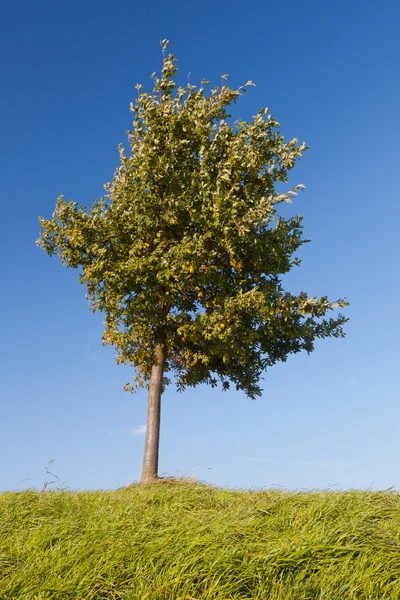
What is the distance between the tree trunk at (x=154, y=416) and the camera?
20.5 meters

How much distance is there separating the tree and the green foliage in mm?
47

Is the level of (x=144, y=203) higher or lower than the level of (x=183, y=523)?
higher

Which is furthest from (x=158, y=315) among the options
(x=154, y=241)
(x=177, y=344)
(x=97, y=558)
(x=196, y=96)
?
(x=97, y=558)

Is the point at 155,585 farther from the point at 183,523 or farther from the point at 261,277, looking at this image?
the point at 261,277

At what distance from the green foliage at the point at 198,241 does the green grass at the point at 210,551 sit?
7.72 meters

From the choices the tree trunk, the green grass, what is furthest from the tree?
the green grass

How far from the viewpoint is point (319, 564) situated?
9.78 metres

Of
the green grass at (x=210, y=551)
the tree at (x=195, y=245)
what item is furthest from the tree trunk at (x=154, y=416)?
the green grass at (x=210, y=551)

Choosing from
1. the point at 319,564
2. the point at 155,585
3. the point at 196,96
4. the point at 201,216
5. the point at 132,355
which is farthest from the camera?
the point at 132,355

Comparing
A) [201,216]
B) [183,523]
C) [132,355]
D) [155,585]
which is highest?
[201,216]

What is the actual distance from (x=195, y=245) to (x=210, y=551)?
11476mm

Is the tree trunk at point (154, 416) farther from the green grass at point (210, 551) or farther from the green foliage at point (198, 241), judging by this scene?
the green grass at point (210, 551)

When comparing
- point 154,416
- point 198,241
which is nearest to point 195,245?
point 198,241

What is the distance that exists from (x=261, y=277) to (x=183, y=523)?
11.5m
